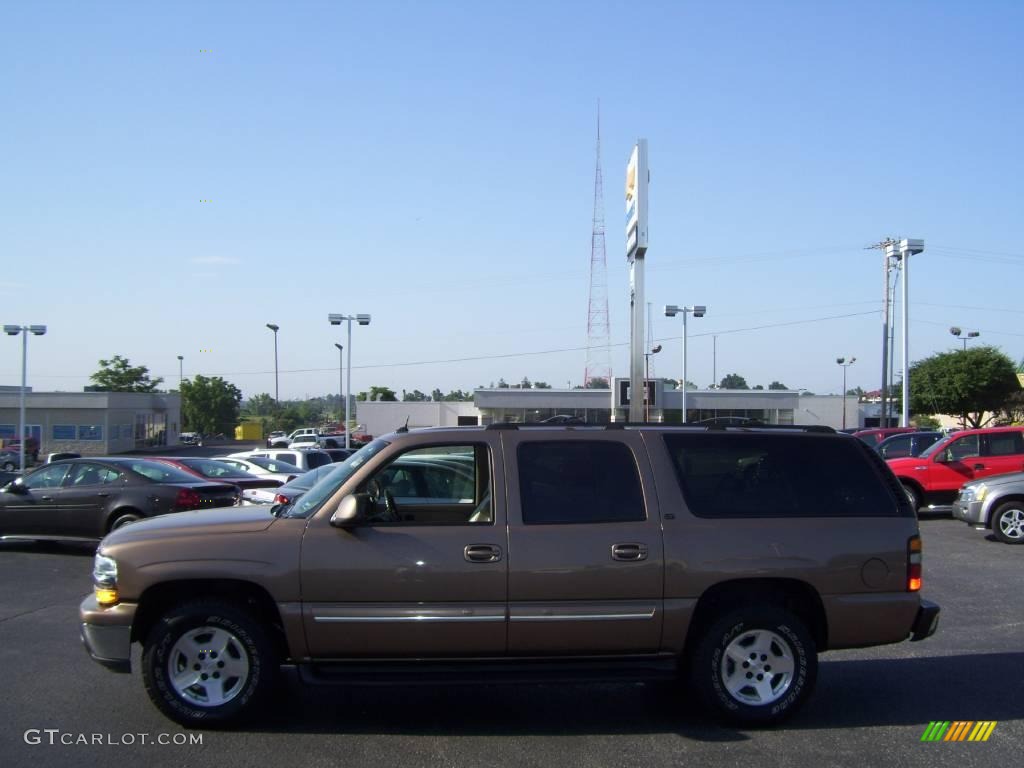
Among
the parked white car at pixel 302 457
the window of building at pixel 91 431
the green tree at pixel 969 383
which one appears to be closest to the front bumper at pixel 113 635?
the parked white car at pixel 302 457

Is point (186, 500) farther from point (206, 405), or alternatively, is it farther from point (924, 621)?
point (206, 405)

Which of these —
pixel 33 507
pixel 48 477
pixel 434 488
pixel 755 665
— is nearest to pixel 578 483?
pixel 434 488

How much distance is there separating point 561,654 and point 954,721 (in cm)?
266

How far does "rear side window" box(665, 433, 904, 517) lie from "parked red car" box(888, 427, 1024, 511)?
1356 centimetres

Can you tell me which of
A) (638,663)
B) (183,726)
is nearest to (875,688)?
(638,663)

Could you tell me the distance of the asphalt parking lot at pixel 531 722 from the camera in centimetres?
543

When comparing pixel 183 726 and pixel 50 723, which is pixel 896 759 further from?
pixel 50 723

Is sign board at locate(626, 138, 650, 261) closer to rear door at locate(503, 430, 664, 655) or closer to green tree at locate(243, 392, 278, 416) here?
rear door at locate(503, 430, 664, 655)

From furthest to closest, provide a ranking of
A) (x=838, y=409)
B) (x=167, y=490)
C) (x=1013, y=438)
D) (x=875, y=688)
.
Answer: (x=838, y=409)
(x=1013, y=438)
(x=167, y=490)
(x=875, y=688)

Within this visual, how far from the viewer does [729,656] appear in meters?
5.92

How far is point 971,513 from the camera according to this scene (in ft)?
50.2

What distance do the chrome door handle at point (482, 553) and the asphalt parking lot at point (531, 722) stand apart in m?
1.11

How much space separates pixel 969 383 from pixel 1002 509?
111ft

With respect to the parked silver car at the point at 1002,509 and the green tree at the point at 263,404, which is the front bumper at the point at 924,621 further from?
the green tree at the point at 263,404
